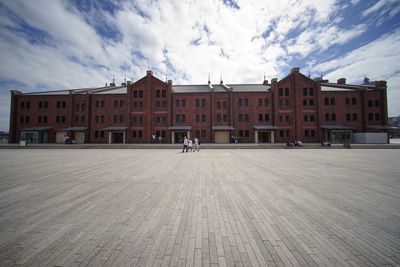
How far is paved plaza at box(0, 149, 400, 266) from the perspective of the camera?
8.79 feet

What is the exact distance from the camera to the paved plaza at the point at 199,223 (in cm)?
268

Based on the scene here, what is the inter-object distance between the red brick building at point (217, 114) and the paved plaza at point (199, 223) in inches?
1112

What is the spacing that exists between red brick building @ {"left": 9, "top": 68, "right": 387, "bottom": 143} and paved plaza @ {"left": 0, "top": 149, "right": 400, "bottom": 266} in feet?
92.6

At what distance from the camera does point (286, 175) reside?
A: 26.8ft

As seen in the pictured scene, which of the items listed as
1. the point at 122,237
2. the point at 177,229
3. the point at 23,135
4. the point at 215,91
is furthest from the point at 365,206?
the point at 23,135

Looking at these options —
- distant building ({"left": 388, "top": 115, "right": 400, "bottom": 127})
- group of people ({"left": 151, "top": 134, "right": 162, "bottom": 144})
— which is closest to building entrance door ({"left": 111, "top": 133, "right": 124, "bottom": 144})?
group of people ({"left": 151, "top": 134, "right": 162, "bottom": 144})

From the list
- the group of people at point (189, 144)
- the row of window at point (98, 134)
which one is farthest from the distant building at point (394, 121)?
the row of window at point (98, 134)

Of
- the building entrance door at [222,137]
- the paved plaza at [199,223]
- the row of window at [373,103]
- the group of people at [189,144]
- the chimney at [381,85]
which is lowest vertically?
the paved plaza at [199,223]

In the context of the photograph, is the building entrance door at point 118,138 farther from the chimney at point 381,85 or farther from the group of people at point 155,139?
the chimney at point 381,85

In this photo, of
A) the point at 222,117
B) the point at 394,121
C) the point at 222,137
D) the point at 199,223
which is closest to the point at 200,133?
the point at 222,137

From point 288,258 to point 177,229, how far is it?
7.06 feet

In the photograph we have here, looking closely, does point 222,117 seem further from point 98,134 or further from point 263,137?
point 98,134

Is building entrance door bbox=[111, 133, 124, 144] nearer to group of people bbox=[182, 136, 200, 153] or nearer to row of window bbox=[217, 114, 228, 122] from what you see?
group of people bbox=[182, 136, 200, 153]

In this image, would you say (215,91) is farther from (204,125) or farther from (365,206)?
(365,206)
